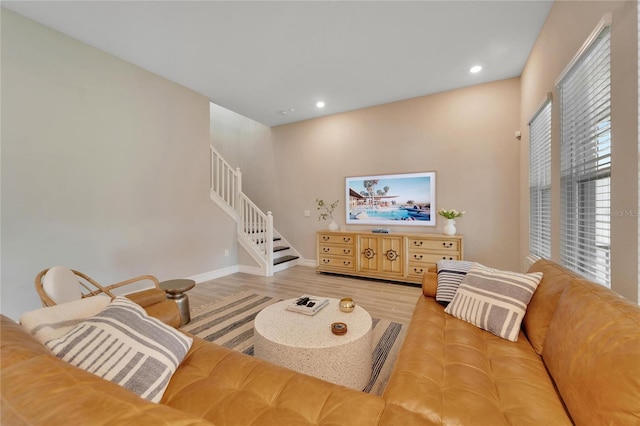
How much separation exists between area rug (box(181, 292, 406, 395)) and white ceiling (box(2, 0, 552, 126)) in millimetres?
3013

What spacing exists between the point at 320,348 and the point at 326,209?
12.3 ft

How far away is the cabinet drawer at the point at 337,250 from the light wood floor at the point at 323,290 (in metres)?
0.40

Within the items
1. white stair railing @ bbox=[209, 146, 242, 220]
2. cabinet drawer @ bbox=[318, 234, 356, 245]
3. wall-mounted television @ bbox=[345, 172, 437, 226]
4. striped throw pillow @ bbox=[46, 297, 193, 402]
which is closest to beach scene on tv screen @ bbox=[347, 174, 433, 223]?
wall-mounted television @ bbox=[345, 172, 437, 226]

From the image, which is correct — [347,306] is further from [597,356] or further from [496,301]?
[597,356]

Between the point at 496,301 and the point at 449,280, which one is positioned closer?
the point at 496,301

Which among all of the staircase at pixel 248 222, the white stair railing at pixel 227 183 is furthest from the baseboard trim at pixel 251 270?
the white stair railing at pixel 227 183

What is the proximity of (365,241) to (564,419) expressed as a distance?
3437 millimetres

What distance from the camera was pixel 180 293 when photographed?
253cm

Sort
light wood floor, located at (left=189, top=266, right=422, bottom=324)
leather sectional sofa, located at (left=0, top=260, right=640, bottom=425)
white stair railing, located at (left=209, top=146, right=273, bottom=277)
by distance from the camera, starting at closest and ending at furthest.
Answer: leather sectional sofa, located at (left=0, top=260, right=640, bottom=425) → light wood floor, located at (left=189, top=266, right=422, bottom=324) → white stair railing, located at (left=209, top=146, right=273, bottom=277)

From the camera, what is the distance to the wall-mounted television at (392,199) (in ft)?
13.8

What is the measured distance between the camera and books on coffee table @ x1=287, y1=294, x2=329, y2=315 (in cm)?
195

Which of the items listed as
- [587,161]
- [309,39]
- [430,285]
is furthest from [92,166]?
[587,161]

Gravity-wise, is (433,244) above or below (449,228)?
below

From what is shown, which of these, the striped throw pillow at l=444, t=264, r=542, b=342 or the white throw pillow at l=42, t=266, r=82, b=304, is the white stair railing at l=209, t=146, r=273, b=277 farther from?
the striped throw pillow at l=444, t=264, r=542, b=342
